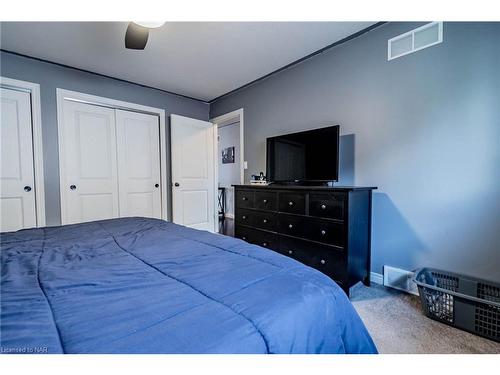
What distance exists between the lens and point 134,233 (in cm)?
146

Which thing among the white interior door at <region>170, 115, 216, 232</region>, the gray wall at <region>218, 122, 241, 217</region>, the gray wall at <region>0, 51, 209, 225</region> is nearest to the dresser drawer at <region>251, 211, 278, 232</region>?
the white interior door at <region>170, 115, 216, 232</region>

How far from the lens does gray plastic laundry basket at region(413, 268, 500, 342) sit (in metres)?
1.42

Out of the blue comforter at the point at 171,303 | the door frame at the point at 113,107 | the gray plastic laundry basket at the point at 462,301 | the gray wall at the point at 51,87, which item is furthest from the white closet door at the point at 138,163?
the gray plastic laundry basket at the point at 462,301

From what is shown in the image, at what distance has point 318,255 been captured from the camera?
6.70 ft

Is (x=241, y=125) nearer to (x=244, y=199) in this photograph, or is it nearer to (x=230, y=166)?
(x=244, y=199)

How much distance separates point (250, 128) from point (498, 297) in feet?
10.1

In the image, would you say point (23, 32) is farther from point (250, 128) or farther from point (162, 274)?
point (162, 274)

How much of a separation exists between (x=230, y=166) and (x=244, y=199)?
135 inches

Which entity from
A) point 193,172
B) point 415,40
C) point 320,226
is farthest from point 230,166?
point 415,40

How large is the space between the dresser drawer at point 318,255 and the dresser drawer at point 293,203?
277 millimetres

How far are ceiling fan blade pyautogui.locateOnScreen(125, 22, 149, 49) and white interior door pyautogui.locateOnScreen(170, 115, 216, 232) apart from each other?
5.99 ft

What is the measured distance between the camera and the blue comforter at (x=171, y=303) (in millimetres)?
500

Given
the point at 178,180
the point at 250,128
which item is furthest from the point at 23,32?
the point at 250,128

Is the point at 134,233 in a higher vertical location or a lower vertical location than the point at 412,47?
lower
